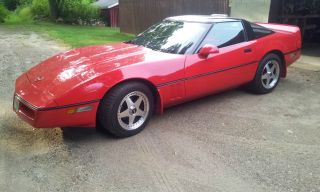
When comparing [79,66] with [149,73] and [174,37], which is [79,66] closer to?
[149,73]

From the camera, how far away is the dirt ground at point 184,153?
338 centimetres

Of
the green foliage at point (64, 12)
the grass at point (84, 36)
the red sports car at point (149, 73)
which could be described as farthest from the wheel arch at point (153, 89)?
the green foliage at point (64, 12)

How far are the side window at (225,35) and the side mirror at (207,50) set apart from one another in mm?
197

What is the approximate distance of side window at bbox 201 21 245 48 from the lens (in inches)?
203

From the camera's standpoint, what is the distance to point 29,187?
10.8 ft

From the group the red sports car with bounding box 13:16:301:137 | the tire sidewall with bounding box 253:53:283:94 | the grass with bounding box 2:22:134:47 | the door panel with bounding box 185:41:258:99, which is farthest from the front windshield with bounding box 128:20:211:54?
the grass with bounding box 2:22:134:47

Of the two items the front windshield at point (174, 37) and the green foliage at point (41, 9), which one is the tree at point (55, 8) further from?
the front windshield at point (174, 37)

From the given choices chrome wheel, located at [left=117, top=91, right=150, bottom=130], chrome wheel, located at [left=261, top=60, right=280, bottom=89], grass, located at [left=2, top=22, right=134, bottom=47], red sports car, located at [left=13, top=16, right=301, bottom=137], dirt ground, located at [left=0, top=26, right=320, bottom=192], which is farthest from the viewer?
grass, located at [left=2, top=22, right=134, bottom=47]

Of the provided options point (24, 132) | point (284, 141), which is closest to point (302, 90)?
point (284, 141)

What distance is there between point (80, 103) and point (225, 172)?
171cm

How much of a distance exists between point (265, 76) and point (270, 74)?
0.15 meters

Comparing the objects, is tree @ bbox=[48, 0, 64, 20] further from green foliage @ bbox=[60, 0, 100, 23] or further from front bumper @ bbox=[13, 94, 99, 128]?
front bumper @ bbox=[13, 94, 99, 128]

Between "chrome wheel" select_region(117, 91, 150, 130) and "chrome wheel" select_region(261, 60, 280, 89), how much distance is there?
97.8 inches

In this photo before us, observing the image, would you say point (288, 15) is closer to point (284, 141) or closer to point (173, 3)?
point (173, 3)
